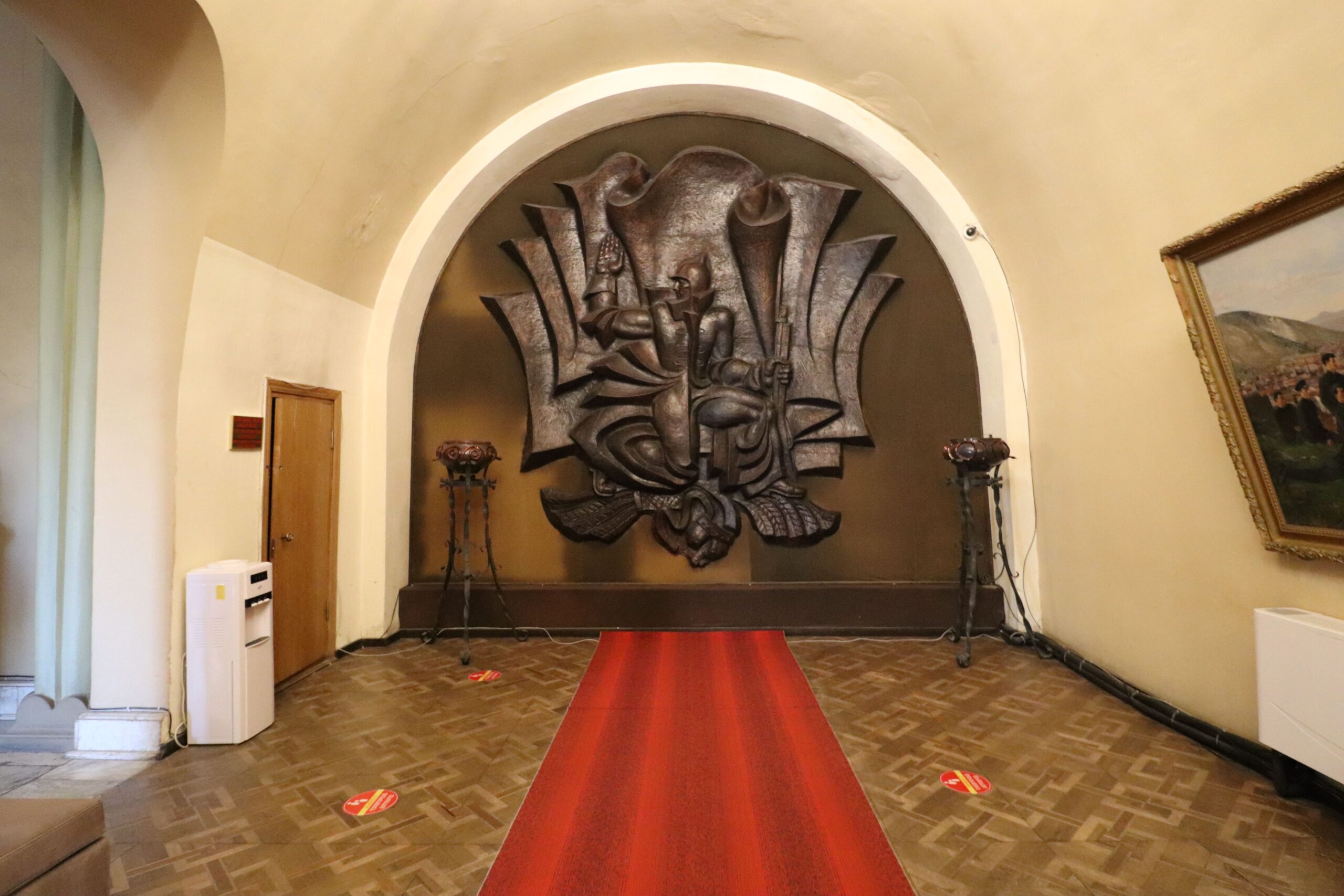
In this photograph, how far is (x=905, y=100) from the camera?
171 inches

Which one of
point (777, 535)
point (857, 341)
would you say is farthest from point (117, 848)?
point (857, 341)

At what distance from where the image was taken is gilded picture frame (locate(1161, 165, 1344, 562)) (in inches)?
83.8

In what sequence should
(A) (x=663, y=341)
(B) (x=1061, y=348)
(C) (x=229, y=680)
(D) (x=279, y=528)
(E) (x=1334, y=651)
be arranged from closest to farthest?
(E) (x=1334, y=651) < (C) (x=229, y=680) < (D) (x=279, y=528) < (B) (x=1061, y=348) < (A) (x=663, y=341)

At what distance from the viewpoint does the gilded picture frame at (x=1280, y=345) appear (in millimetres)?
2129

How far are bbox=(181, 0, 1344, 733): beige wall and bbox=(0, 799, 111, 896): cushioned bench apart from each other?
2.62m

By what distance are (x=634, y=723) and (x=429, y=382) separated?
3258 mm

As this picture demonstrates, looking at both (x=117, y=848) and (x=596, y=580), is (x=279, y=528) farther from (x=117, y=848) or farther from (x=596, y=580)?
(x=596, y=580)

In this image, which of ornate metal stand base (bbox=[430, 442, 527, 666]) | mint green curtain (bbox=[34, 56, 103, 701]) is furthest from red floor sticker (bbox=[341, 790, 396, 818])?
mint green curtain (bbox=[34, 56, 103, 701])

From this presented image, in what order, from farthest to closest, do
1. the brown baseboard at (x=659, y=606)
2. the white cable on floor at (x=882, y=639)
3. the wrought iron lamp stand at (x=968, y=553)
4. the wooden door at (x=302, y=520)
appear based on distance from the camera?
the brown baseboard at (x=659, y=606) → the white cable on floor at (x=882, y=639) → the wrought iron lamp stand at (x=968, y=553) → the wooden door at (x=302, y=520)

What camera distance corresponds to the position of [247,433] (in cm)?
341

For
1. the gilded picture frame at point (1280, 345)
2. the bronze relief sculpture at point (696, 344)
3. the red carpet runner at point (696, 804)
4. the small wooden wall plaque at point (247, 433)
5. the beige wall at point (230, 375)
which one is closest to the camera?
the red carpet runner at point (696, 804)

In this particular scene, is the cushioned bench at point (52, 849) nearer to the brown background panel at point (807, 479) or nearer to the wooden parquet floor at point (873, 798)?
the wooden parquet floor at point (873, 798)

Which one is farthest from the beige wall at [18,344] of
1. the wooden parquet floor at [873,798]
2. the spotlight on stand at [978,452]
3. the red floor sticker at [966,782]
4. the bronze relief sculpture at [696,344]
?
the spotlight on stand at [978,452]

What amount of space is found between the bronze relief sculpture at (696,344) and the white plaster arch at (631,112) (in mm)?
421
